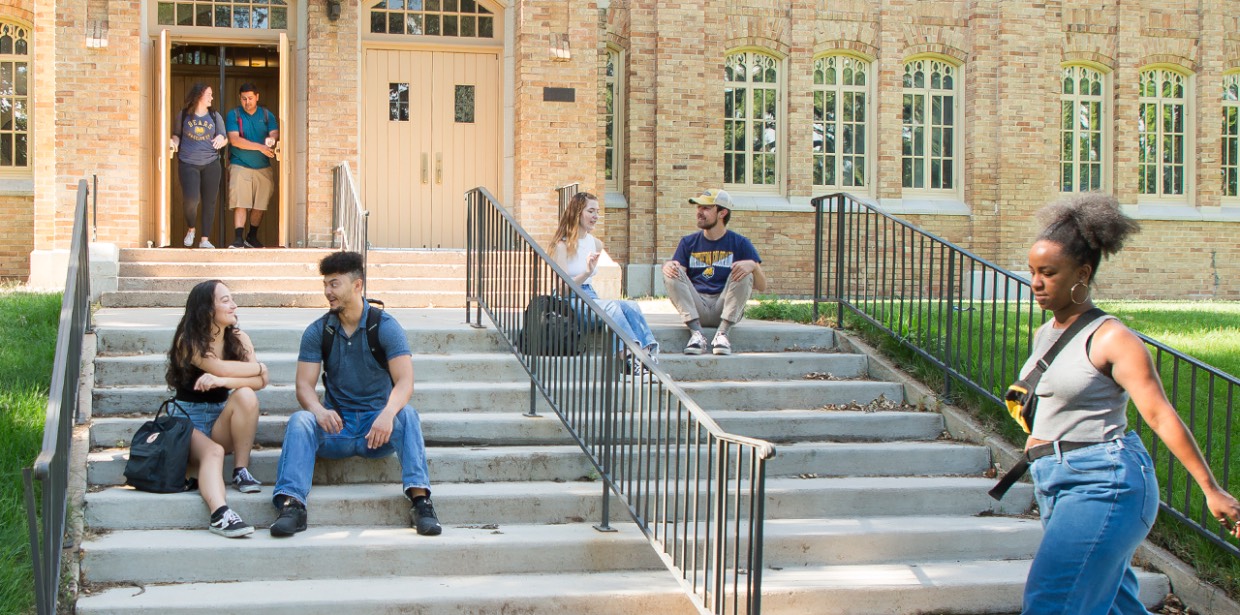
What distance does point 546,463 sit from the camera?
6.64 m

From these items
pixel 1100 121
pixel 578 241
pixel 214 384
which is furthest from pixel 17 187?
pixel 1100 121

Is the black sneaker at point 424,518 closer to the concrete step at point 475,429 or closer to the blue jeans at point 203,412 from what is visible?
the concrete step at point 475,429

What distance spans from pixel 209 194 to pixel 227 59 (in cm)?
367

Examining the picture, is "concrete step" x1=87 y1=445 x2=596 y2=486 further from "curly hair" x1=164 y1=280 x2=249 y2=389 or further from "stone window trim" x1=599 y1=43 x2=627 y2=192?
"stone window trim" x1=599 y1=43 x2=627 y2=192

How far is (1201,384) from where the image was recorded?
314 inches

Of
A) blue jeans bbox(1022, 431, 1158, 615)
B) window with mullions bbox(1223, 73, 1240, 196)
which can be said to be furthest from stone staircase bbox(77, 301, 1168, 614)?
window with mullions bbox(1223, 73, 1240, 196)

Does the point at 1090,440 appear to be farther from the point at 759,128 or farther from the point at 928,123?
the point at 928,123

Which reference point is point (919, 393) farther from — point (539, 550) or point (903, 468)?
point (539, 550)

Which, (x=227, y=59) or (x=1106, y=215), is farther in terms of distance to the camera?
(x=227, y=59)

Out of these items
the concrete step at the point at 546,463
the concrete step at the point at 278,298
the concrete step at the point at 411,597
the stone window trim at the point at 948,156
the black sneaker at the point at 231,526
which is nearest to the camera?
the concrete step at the point at 411,597

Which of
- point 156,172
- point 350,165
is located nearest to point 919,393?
point 350,165

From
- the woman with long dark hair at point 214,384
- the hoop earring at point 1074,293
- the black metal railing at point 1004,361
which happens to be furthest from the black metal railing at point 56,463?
the black metal railing at point 1004,361

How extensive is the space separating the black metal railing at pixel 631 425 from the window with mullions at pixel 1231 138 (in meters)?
15.6

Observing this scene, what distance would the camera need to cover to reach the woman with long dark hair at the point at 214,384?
19.7ft
